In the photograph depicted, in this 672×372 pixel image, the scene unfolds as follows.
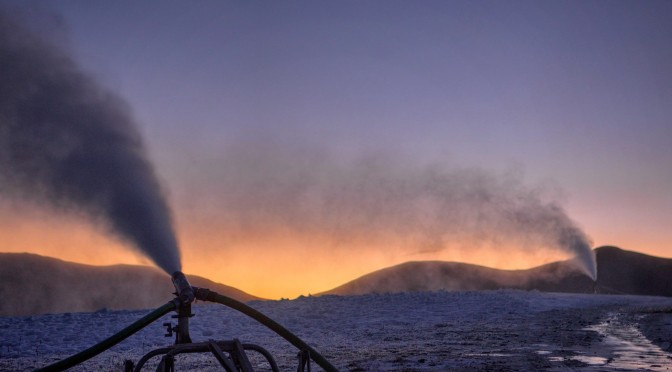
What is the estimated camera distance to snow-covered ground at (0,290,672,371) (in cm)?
1204

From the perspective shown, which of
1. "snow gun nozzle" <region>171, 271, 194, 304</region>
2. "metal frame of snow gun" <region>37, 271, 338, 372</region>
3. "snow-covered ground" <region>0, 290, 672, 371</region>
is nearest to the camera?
"metal frame of snow gun" <region>37, 271, 338, 372</region>

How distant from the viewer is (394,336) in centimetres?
1898

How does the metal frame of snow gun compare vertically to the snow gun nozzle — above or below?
below

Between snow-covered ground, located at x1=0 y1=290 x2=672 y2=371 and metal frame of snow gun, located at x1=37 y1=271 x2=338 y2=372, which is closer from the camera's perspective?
metal frame of snow gun, located at x1=37 y1=271 x2=338 y2=372

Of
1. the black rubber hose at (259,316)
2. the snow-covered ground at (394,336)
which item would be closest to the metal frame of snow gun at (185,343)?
the black rubber hose at (259,316)

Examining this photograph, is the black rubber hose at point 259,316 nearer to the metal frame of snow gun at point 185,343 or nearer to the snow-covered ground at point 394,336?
the metal frame of snow gun at point 185,343

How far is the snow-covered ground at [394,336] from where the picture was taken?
474 inches

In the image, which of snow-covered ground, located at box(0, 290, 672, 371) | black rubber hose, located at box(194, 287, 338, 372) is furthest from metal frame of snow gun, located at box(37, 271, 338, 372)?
snow-covered ground, located at box(0, 290, 672, 371)

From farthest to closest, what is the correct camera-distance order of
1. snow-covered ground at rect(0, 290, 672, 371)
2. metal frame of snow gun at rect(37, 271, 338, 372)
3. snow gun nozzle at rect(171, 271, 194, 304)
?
snow-covered ground at rect(0, 290, 672, 371) → snow gun nozzle at rect(171, 271, 194, 304) → metal frame of snow gun at rect(37, 271, 338, 372)

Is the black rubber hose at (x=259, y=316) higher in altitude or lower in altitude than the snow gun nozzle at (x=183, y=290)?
lower

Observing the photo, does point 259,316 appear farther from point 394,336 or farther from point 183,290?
point 394,336

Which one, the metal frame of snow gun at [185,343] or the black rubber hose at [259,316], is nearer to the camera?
the metal frame of snow gun at [185,343]

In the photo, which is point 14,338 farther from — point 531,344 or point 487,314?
point 487,314

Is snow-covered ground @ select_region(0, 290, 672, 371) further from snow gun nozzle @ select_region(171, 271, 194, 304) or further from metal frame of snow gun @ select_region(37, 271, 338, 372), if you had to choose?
snow gun nozzle @ select_region(171, 271, 194, 304)
